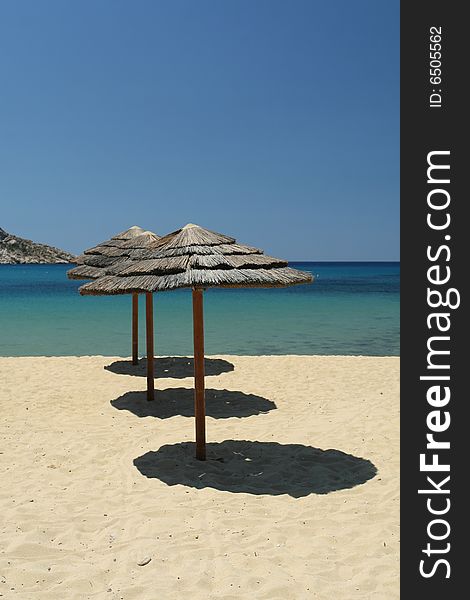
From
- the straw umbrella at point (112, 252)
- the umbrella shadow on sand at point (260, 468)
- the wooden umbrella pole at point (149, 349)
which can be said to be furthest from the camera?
the straw umbrella at point (112, 252)

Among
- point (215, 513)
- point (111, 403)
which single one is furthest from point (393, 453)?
point (111, 403)

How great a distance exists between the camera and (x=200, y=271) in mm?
5383

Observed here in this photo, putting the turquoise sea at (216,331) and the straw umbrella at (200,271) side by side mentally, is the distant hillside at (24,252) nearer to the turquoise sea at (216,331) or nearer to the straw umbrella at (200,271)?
the turquoise sea at (216,331)

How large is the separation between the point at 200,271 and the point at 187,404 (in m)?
3.70

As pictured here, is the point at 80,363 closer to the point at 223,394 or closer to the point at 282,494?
the point at 223,394

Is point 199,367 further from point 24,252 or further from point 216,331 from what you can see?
point 24,252

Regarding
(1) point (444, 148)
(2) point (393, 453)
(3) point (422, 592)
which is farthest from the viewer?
(2) point (393, 453)

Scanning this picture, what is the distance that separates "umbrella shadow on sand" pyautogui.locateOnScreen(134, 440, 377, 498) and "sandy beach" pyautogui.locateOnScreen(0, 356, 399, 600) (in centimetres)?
2

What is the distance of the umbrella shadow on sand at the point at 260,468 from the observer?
5227 millimetres

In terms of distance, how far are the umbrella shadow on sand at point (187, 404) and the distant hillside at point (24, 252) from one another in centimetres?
15886

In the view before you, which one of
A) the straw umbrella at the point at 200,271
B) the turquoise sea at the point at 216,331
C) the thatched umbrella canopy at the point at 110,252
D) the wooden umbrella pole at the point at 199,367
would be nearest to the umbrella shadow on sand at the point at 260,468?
the wooden umbrella pole at the point at 199,367

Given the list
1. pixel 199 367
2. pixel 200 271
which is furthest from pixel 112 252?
pixel 200 271

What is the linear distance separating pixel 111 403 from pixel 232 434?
8.41 ft

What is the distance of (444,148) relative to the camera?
3754 millimetres
